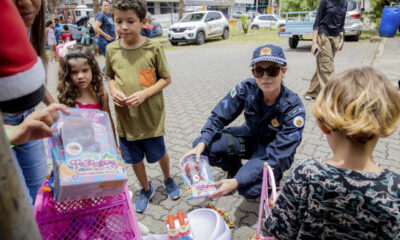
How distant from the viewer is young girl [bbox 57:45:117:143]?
2.11 m

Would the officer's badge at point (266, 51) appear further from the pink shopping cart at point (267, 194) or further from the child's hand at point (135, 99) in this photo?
the child's hand at point (135, 99)

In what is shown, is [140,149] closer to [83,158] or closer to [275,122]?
[275,122]

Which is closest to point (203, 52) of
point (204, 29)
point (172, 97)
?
point (204, 29)

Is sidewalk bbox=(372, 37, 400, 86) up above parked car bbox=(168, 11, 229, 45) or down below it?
below

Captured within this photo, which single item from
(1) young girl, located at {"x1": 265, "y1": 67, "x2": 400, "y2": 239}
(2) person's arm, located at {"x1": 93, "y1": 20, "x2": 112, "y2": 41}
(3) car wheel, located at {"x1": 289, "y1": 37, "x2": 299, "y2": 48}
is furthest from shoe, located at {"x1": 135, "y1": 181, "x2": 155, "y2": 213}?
(3) car wheel, located at {"x1": 289, "y1": 37, "x2": 299, "y2": 48}

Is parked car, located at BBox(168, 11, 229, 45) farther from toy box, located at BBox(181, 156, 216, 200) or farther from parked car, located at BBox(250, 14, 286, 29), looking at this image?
toy box, located at BBox(181, 156, 216, 200)

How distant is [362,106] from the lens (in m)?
1.00

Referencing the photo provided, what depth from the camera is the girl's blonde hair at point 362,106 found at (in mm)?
988

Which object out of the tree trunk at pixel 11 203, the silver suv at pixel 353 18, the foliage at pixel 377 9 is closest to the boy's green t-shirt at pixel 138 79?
the tree trunk at pixel 11 203

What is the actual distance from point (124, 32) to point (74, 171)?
4.30 ft

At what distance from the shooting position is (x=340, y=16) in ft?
15.7

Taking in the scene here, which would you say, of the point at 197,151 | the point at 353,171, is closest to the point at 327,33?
the point at 197,151

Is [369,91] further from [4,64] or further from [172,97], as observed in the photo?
[172,97]

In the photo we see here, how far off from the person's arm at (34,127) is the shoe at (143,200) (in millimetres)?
1507
